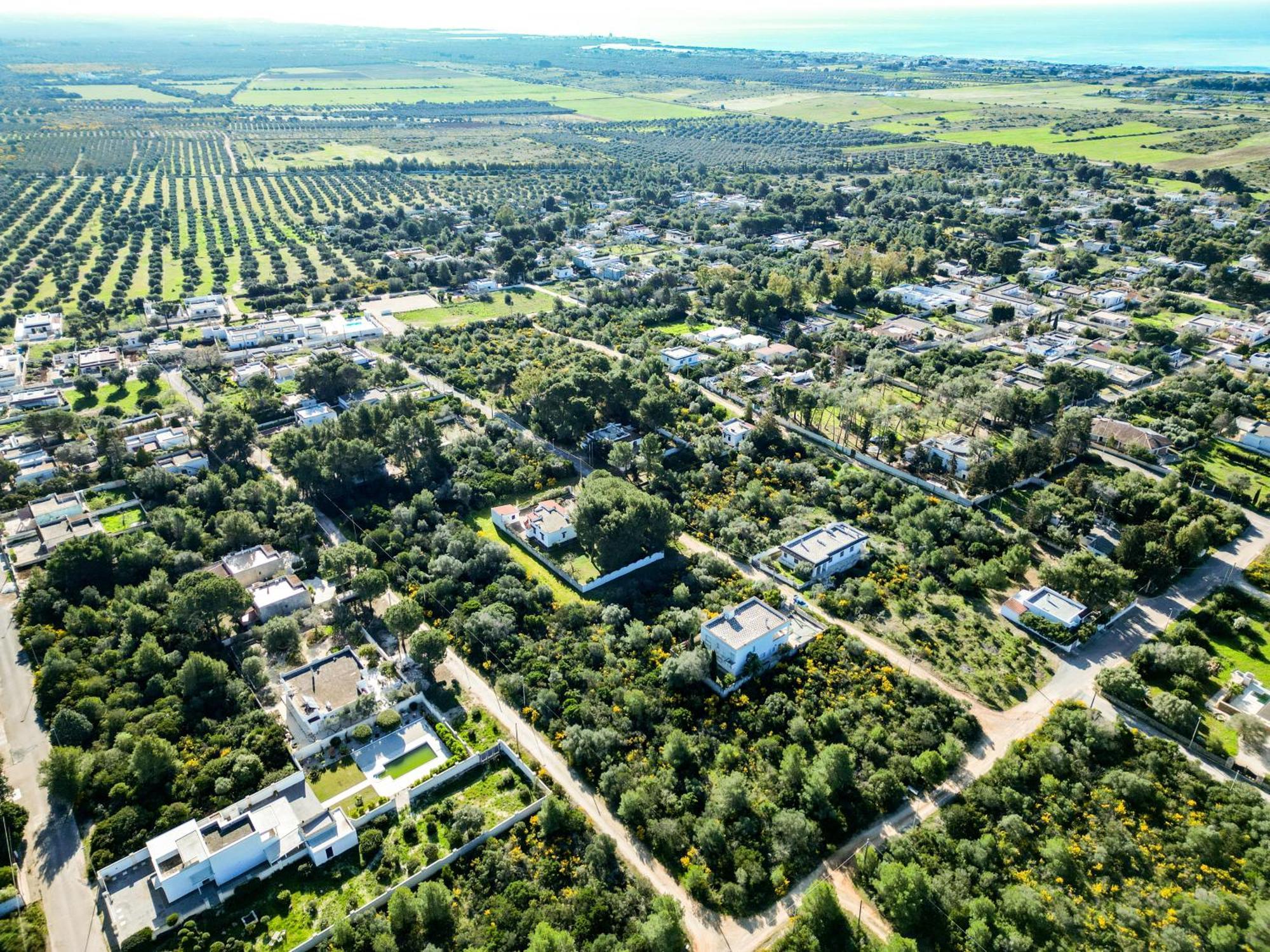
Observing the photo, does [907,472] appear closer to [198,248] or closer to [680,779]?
[680,779]

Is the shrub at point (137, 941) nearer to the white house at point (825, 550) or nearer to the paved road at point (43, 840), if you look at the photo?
the paved road at point (43, 840)

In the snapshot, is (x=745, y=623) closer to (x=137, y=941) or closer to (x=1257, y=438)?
(x=137, y=941)

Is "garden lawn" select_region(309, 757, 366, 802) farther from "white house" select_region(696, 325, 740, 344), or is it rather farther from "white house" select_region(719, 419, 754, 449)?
"white house" select_region(696, 325, 740, 344)

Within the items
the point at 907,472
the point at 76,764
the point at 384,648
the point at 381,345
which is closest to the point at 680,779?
the point at 384,648

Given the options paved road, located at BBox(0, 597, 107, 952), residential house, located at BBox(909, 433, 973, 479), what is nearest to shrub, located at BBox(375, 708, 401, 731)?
paved road, located at BBox(0, 597, 107, 952)

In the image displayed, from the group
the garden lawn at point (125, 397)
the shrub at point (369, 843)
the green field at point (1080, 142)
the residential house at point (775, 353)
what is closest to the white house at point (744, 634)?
the shrub at point (369, 843)

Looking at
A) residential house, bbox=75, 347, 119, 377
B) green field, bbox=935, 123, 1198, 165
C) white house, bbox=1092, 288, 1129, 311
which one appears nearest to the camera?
residential house, bbox=75, 347, 119, 377
